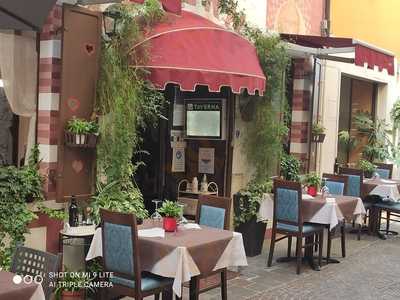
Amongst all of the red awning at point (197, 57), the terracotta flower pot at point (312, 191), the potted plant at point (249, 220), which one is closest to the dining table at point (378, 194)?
the terracotta flower pot at point (312, 191)

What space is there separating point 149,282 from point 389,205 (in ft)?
21.6

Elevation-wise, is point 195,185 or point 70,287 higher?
point 195,185

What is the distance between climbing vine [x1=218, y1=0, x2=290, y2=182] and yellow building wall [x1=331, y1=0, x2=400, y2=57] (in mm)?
3623

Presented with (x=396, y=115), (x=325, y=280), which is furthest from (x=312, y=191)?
(x=396, y=115)

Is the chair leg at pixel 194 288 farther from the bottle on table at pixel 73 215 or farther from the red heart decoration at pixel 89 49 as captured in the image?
the red heart decoration at pixel 89 49

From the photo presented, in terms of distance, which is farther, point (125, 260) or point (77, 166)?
point (77, 166)

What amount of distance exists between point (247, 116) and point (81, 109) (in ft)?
11.4

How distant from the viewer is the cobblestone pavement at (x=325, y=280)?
250 inches

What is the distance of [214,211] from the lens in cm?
575

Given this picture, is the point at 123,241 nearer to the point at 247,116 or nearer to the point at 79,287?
the point at 79,287

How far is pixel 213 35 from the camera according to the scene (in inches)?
258

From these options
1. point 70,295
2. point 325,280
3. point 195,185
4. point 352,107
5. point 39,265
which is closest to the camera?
point 39,265

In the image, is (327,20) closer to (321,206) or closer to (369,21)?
(369,21)

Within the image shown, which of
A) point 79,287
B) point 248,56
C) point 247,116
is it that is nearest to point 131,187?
point 79,287
